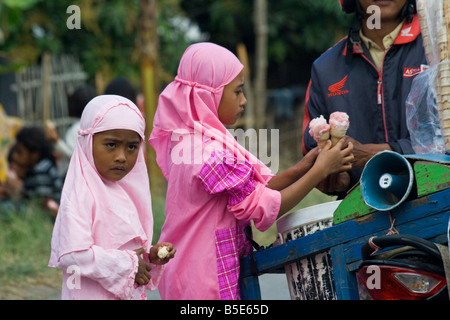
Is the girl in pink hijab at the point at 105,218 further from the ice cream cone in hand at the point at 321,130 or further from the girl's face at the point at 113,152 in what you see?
the ice cream cone in hand at the point at 321,130

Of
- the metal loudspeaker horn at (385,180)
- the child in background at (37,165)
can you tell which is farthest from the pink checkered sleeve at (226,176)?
the child in background at (37,165)

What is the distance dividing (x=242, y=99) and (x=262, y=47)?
22.0 feet

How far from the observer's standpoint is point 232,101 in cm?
324

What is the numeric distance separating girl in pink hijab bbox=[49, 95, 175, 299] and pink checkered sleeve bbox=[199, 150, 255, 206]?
31 centimetres

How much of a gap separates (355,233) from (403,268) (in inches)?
11.7

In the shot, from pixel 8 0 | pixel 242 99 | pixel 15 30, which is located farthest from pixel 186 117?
pixel 15 30

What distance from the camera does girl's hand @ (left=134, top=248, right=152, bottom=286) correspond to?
2.99 m

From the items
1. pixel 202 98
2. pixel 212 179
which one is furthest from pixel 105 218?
pixel 202 98

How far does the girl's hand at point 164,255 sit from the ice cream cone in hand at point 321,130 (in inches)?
30.5

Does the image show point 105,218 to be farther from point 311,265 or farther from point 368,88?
point 368,88

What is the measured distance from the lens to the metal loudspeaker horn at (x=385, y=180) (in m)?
2.63

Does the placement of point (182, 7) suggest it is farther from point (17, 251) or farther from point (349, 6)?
point (349, 6)

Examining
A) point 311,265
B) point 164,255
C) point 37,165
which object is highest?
point 37,165

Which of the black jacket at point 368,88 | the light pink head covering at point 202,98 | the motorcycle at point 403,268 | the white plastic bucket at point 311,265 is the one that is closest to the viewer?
the motorcycle at point 403,268
